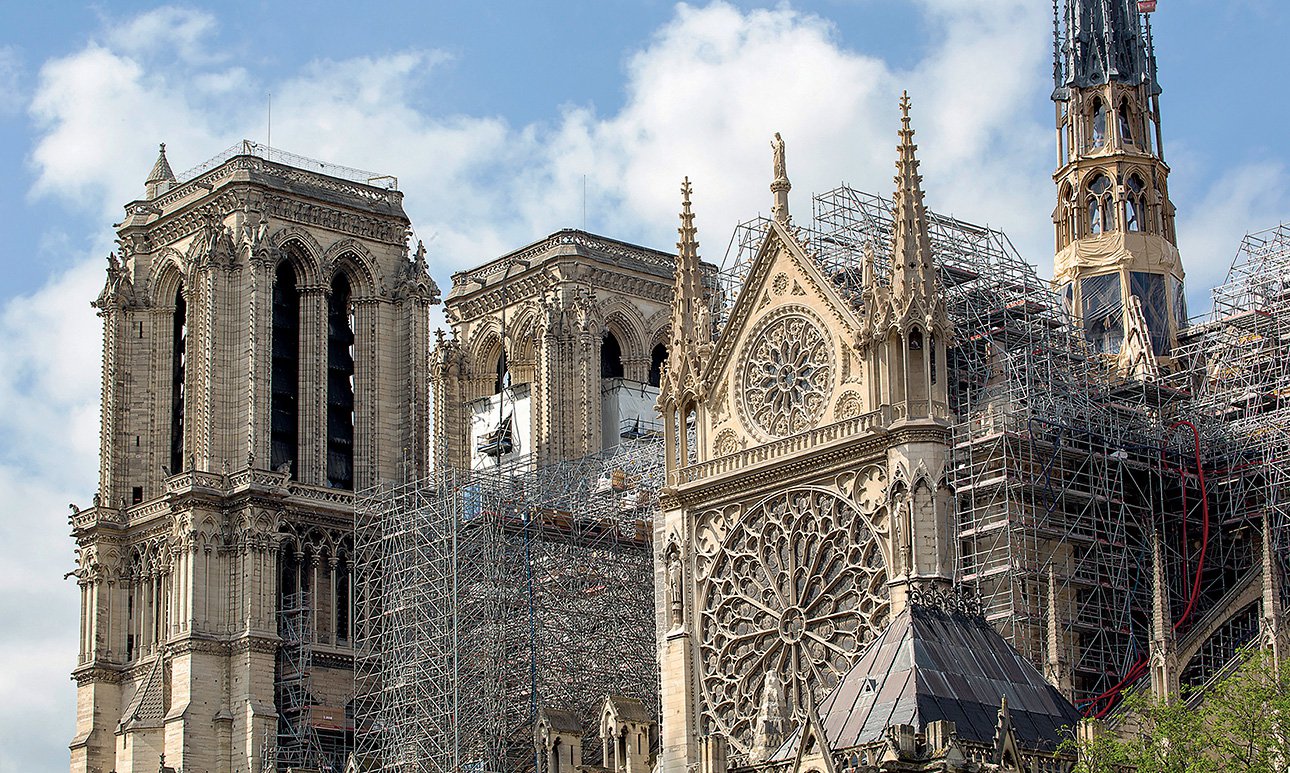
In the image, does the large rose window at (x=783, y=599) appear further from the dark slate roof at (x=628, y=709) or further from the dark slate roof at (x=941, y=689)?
the dark slate roof at (x=941, y=689)

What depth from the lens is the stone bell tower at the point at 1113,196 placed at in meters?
65.7

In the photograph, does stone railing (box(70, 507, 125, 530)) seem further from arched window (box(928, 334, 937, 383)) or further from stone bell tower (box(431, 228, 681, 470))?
arched window (box(928, 334, 937, 383))

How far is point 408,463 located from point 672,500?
67.0ft

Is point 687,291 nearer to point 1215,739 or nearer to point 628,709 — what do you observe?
point 628,709

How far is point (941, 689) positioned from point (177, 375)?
41785 mm

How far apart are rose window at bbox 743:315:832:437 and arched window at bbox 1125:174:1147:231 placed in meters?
15.4

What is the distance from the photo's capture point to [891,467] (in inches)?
2004

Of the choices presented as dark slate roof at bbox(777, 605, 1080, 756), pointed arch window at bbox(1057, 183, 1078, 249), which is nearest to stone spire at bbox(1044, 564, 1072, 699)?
dark slate roof at bbox(777, 605, 1080, 756)

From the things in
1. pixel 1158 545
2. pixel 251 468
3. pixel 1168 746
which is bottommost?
pixel 1168 746

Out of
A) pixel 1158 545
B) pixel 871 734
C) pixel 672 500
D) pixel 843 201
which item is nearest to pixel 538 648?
pixel 672 500

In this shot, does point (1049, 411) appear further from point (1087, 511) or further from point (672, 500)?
point (672, 500)

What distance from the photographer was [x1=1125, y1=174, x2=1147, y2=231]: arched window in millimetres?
66125

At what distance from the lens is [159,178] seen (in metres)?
79.7

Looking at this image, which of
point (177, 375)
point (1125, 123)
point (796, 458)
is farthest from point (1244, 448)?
point (177, 375)
